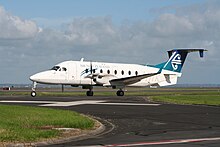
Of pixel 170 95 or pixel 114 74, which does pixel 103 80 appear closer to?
pixel 114 74

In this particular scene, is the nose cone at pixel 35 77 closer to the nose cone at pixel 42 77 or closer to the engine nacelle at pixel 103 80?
the nose cone at pixel 42 77

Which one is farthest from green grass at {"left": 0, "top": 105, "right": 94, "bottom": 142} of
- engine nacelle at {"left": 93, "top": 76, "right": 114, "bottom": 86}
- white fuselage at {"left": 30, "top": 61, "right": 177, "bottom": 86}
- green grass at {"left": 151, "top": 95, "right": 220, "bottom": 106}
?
engine nacelle at {"left": 93, "top": 76, "right": 114, "bottom": 86}

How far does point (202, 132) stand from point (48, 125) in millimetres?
5862

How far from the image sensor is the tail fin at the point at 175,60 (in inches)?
2140

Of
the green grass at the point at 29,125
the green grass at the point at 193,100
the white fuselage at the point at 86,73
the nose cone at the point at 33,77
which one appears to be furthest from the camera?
the white fuselage at the point at 86,73

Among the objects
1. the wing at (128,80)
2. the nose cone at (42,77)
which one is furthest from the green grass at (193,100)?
the nose cone at (42,77)

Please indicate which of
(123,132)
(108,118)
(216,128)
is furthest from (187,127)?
(108,118)

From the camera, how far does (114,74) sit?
4969cm

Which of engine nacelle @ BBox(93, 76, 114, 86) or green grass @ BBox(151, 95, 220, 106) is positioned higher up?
engine nacelle @ BBox(93, 76, 114, 86)

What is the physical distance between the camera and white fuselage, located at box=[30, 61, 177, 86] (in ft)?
150

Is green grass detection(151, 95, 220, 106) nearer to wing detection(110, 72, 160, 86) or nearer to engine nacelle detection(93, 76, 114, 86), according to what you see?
wing detection(110, 72, 160, 86)

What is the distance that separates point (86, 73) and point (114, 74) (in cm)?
413

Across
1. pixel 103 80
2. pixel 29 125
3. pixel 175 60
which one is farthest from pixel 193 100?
pixel 29 125

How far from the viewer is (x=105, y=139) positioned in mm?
13266
